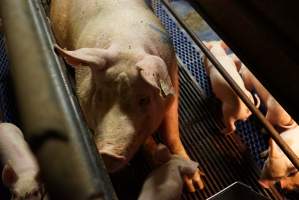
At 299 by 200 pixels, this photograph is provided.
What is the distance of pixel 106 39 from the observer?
2.27 metres

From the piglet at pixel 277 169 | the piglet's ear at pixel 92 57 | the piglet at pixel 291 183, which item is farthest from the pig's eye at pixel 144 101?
the piglet at pixel 291 183

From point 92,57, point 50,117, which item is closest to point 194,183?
point 92,57

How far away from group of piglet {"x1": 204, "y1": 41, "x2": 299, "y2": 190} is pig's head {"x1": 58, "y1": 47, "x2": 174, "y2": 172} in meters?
0.55

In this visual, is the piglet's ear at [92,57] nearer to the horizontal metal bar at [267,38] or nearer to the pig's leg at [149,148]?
the pig's leg at [149,148]

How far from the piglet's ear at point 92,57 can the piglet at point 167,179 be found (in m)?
0.55

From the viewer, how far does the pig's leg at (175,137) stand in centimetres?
243

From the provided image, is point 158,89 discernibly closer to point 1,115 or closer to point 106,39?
point 106,39

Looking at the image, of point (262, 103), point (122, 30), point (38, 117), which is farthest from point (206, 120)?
point (38, 117)

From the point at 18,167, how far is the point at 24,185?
0.14 metres

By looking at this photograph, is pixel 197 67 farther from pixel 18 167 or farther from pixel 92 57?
pixel 18 167

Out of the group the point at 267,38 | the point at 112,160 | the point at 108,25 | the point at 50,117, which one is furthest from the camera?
the point at 108,25

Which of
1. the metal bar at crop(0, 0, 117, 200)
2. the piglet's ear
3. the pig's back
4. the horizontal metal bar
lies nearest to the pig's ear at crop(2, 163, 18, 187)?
the metal bar at crop(0, 0, 117, 200)

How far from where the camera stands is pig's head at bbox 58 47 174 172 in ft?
6.04

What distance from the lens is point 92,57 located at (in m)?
1.90
